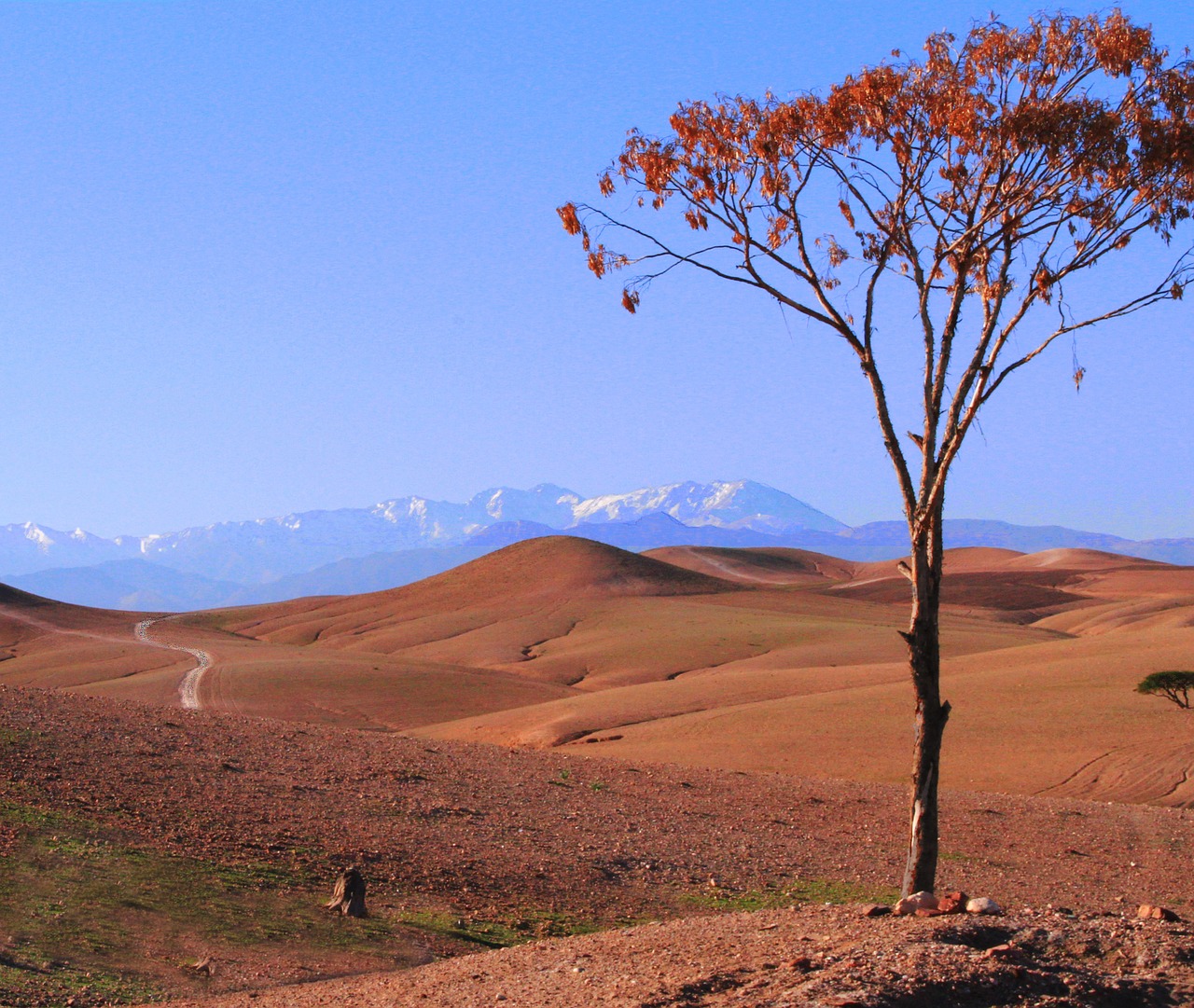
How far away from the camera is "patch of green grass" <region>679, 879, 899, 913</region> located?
451 inches

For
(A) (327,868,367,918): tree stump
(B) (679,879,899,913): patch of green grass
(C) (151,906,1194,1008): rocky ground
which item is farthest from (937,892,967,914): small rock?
(A) (327,868,367,918): tree stump

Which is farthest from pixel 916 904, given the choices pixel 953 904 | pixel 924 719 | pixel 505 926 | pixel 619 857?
pixel 619 857

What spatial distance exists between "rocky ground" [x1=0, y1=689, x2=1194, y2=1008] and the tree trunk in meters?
1.02

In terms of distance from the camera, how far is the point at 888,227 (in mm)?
11648

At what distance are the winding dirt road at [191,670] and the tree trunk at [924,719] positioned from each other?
47.8 ft

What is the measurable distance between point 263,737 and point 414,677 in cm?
2613

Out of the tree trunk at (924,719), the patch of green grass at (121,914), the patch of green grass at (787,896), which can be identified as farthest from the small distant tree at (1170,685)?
the patch of green grass at (121,914)

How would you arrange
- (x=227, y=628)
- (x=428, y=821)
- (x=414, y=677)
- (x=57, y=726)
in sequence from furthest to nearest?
1. (x=227, y=628)
2. (x=414, y=677)
3. (x=57, y=726)
4. (x=428, y=821)

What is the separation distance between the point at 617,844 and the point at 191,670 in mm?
38328

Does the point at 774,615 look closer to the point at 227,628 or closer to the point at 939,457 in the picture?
the point at 227,628

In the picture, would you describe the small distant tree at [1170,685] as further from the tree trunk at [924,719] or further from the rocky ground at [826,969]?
the rocky ground at [826,969]

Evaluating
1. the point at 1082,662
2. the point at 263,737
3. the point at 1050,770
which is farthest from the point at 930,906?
the point at 1082,662

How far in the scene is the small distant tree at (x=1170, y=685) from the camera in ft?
80.5

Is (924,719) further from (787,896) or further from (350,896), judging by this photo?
(350,896)
